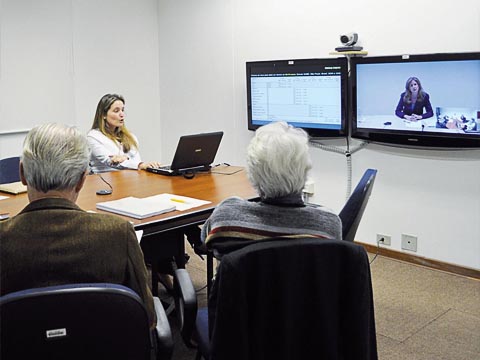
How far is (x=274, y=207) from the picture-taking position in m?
1.85

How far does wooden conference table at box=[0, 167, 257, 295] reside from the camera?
266cm

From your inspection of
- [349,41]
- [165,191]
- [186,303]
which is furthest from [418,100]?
[186,303]

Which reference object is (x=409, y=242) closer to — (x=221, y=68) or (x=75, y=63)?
(x=221, y=68)

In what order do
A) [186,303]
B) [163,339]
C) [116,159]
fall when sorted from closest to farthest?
[163,339] → [186,303] → [116,159]

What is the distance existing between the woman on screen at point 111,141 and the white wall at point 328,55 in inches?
53.6

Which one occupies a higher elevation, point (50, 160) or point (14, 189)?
point (50, 160)

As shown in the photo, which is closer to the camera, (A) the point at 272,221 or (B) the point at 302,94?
(A) the point at 272,221

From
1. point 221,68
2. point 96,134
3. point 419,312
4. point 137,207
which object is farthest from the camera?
point 221,68

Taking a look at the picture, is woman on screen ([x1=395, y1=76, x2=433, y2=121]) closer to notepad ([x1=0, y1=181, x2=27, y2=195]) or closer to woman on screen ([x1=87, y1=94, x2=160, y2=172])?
woman on screen ([x1=87, y1=94, x2=160, y2=172])

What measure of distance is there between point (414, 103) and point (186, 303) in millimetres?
2507

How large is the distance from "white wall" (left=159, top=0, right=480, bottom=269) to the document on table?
1.89m

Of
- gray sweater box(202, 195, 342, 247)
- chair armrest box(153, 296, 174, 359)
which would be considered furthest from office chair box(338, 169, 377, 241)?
chair armrest box(153, 296, 174, 359)

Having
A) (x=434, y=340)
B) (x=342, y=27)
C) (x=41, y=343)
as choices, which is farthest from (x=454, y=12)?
(x=41, y=343)

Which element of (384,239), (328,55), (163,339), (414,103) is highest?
(328,55)
